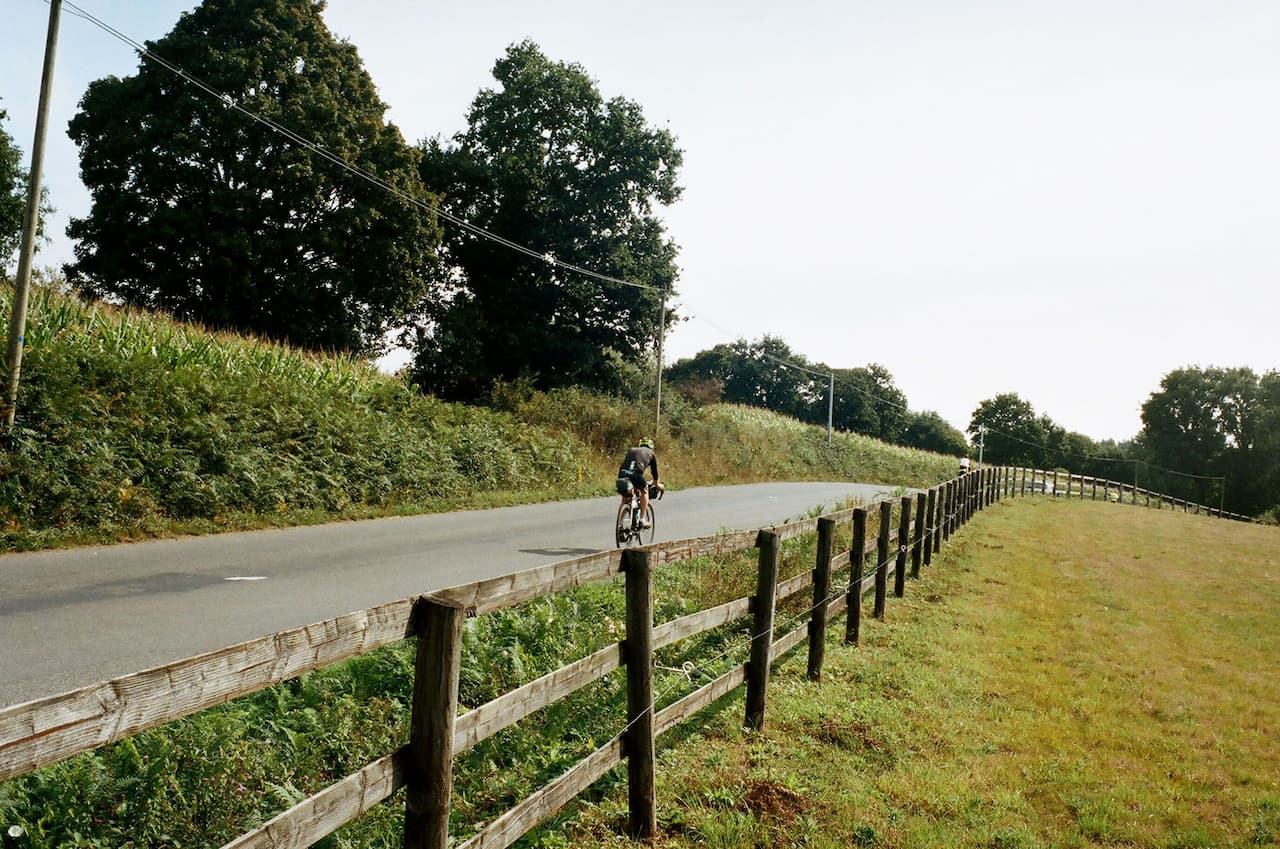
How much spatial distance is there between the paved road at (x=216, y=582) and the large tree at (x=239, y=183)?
51.7 ft

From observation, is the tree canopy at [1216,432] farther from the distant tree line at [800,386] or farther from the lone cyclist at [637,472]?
the lone cyclist at [637,472]

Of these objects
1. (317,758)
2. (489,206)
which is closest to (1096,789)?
(317,758)

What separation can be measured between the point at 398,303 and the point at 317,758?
2674cm

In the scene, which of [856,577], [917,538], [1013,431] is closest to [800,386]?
[1013,431]

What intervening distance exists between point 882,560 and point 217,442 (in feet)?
35.0

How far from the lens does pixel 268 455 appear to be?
45.8 feet

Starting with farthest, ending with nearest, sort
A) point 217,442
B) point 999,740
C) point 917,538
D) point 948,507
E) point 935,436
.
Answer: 1. point 935,436
2. point 948,507
3. point 217,442
4. point 917,538
5. point 999,740

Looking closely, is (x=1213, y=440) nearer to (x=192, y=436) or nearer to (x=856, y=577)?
(x=856, y=577)

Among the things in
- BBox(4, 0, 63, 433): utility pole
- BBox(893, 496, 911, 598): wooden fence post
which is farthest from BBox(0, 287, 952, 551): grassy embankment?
BBox(893, 496, 911, 598): wooden fence post

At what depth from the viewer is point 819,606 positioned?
736 centimetres

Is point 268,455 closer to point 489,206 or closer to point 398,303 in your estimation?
point 398,303

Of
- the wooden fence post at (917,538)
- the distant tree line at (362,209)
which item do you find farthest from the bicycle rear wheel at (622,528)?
the distant tree line at (362,209)

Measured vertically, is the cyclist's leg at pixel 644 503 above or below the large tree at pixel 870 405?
below

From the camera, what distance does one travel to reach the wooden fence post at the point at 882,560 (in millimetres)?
9219
